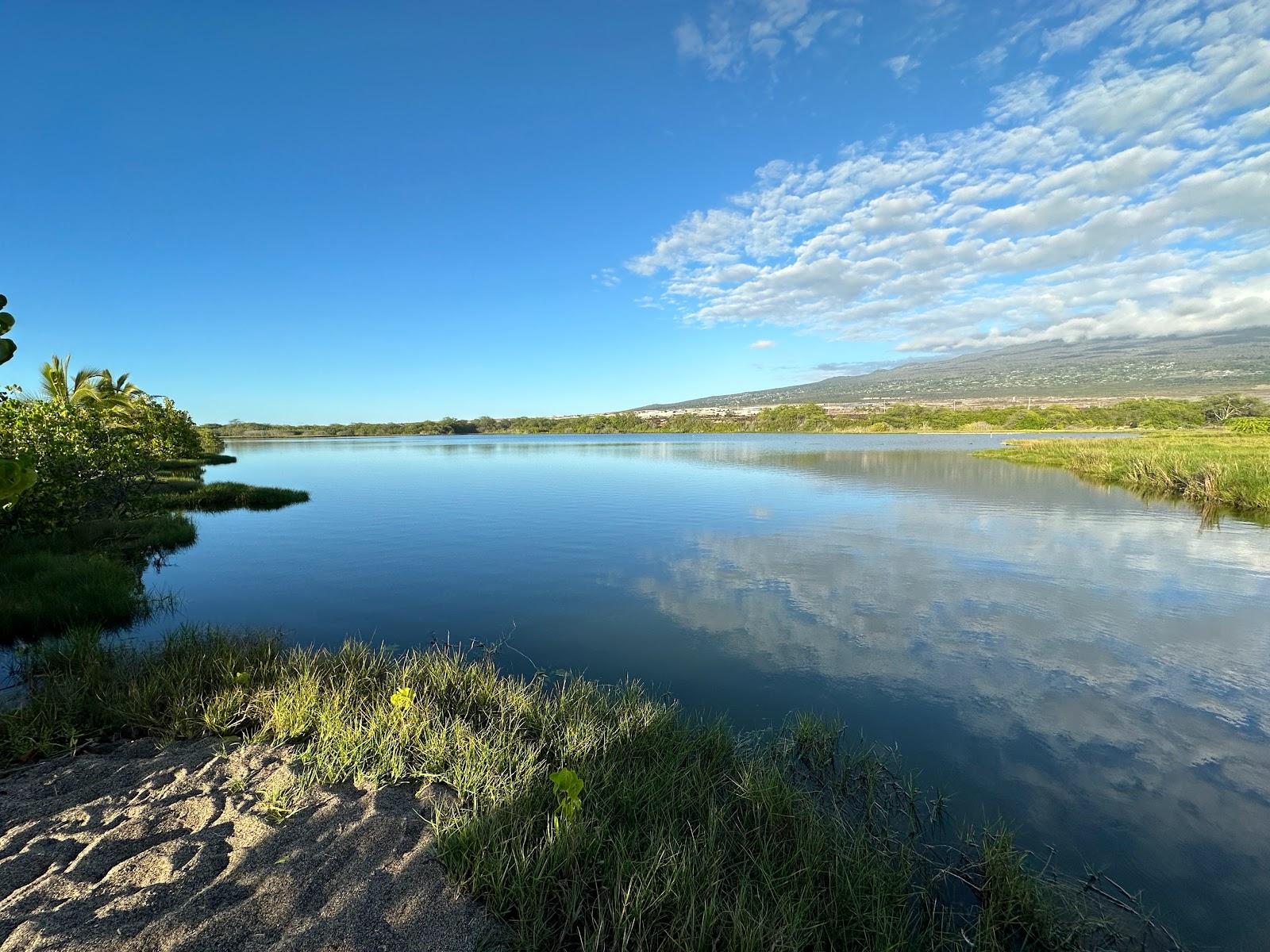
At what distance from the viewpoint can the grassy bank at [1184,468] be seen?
79.0 ft

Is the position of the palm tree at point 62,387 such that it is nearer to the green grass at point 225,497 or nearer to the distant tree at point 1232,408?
the green grass at point 225,497

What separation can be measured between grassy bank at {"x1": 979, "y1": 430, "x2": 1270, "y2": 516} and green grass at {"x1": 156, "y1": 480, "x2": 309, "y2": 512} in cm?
4416

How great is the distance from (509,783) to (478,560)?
11984 mm

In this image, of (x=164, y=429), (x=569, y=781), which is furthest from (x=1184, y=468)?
(x=164, y=429)

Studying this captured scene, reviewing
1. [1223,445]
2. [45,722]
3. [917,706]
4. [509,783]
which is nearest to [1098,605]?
[917,706]

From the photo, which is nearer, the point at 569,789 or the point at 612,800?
the point at 569,789

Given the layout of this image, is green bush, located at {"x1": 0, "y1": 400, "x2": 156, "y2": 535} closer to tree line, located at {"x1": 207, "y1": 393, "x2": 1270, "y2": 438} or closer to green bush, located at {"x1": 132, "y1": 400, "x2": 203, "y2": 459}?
green bush, located at {"x1": 132, "y1": 400, "x2": 203, "y2": 459}

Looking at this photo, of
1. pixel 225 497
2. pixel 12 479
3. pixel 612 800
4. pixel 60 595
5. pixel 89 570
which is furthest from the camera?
pixel 225 497

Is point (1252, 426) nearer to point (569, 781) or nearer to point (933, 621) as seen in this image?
point (933, 621)

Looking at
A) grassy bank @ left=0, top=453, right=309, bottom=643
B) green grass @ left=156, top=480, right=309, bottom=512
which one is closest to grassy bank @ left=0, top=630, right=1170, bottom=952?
grassy bank @ left=0, top=453, right=309, bottom=643

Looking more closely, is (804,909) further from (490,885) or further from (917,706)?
(917,706)

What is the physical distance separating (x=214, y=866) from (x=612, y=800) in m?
2.84

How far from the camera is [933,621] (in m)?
10.7

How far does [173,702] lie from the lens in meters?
6.18
